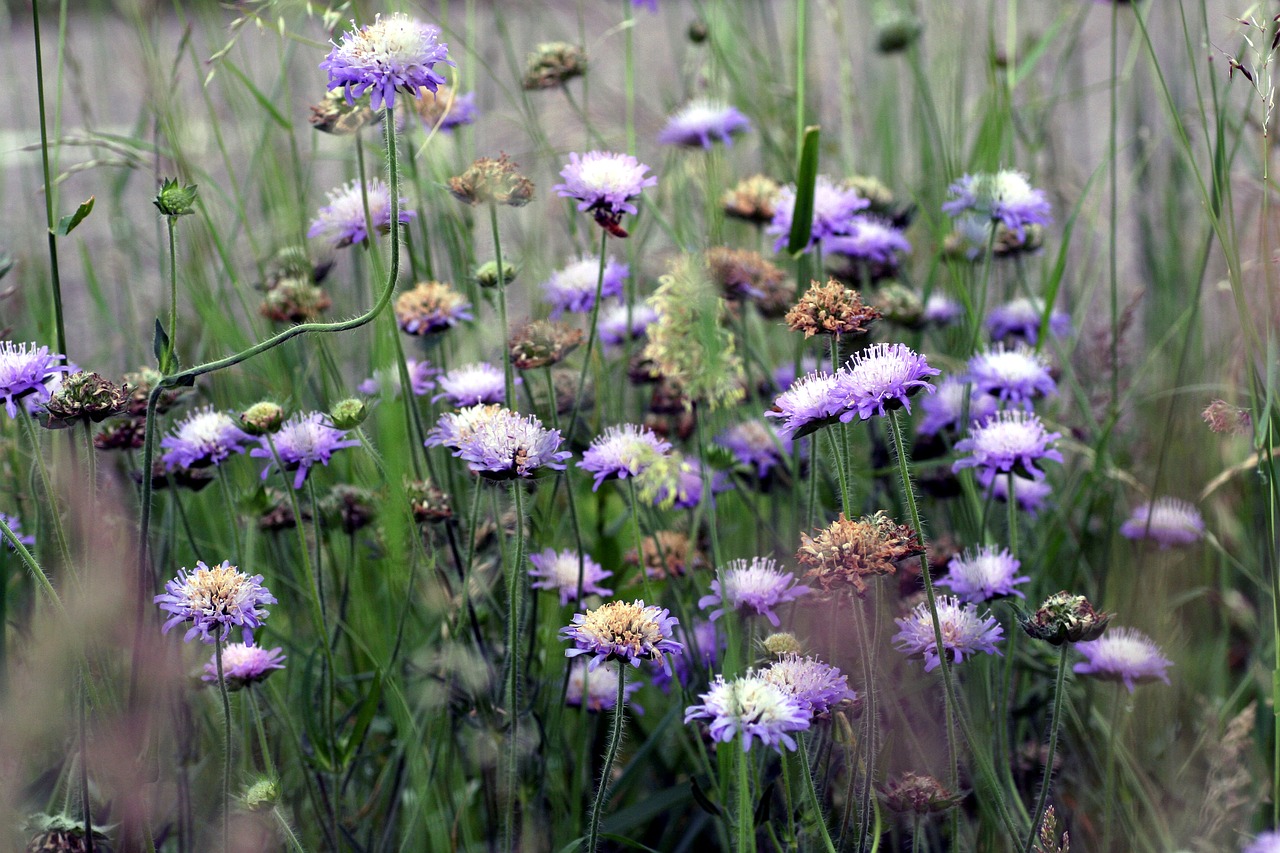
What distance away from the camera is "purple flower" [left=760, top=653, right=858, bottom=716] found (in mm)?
890

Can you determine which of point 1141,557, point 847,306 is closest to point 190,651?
point 847,306

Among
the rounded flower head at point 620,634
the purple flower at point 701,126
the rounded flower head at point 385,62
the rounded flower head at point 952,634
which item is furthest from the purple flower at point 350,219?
the rounded flower head at point 952,634

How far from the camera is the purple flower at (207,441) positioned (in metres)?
1.18

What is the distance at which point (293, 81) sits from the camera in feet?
7.18

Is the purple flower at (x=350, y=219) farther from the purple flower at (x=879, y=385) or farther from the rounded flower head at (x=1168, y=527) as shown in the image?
the rounded flower head at (x=1168, y=527)

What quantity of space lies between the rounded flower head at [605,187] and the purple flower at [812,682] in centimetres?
48

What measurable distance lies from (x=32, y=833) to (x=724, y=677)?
Answer: 0.62 meters

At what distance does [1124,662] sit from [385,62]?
0.86m

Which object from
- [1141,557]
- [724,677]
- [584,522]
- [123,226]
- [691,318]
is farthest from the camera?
[123,226]

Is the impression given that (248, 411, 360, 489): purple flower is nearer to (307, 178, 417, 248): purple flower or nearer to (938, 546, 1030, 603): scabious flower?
(307, 178, 417, 248): purple flower

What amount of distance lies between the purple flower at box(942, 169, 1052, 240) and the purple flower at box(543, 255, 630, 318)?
40cm

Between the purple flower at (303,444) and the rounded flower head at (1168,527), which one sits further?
the rounded flower head at (1168,527)

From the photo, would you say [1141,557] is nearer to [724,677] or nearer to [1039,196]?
[1039,196]

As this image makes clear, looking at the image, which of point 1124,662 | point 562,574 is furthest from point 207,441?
point 1124,662
